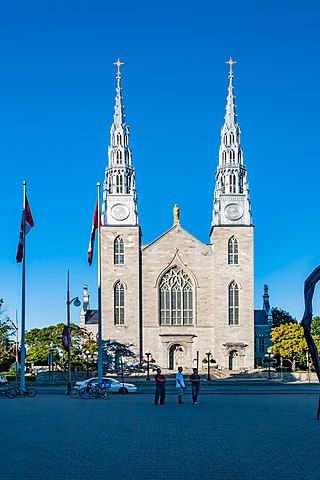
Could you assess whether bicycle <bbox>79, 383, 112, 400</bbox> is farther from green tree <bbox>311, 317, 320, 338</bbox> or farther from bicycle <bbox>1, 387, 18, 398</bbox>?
green tree <bbox>311, 317, 320, 338</bbox>

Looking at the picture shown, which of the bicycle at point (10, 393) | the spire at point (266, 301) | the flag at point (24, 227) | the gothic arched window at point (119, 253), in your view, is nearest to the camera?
the bicycle at point (10, 393)

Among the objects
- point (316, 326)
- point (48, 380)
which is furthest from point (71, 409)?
point (316, 326)

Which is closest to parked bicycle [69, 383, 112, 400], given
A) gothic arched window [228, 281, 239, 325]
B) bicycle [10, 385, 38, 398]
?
bicycle [10, 385, 38, 398]

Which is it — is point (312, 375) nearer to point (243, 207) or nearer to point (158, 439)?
point (243, 207)

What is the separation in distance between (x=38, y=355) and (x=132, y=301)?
13.5m

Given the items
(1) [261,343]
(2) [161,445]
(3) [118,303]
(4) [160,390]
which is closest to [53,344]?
(3) [118,303]

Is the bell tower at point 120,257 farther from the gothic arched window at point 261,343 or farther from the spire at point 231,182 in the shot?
the gothic arched window at point 261,343

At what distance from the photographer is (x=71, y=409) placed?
997 inches

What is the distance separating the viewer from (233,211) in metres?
72.8

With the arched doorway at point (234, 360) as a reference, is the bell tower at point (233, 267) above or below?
above

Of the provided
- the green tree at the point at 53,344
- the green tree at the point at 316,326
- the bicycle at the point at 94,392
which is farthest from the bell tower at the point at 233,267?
the bicycle at the point at 94,392

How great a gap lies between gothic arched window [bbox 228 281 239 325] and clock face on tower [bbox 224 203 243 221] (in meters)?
6.65

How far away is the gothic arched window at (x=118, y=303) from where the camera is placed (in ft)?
234

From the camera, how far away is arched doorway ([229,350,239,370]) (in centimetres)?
7138
